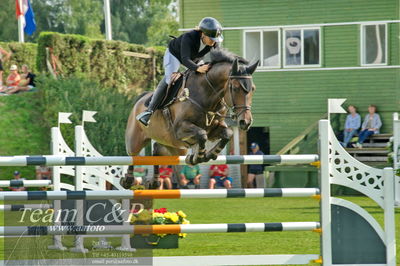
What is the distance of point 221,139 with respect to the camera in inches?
306

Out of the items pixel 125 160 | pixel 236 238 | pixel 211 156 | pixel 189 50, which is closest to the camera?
pixel 125 160

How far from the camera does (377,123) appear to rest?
2217cm

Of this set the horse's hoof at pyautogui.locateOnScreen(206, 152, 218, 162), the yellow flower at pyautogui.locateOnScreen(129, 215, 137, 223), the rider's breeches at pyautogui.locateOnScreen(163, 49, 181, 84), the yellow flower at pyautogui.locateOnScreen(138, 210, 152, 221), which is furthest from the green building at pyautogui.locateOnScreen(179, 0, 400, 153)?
the horse's hoof at pyautogui.locateOnScreen(206, 152, 218, 162)

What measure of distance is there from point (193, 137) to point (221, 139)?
11.2 inches

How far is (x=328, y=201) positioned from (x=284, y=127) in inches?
695

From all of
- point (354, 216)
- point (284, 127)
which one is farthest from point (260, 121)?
point (354, 216)

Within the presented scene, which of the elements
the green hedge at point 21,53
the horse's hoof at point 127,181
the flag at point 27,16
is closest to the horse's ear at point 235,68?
the horse's hoof at point 127,181

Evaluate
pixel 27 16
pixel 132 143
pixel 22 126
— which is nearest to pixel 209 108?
pixel 132 143

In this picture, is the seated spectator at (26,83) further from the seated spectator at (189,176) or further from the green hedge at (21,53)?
the seated spectator at (189,176)

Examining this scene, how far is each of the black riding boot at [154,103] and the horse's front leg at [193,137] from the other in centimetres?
Result: 51

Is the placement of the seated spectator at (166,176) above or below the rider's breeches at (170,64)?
below

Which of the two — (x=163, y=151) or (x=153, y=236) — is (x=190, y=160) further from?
(x=153, y=236)

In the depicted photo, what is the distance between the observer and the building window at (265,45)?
24.7m

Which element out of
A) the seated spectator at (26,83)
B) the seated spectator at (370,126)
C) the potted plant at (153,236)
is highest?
the seated spectator at (26,83)
